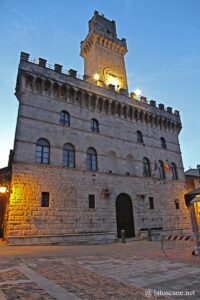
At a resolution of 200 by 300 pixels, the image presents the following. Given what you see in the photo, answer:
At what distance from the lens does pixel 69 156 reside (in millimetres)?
16016

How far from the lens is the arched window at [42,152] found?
14636 mm

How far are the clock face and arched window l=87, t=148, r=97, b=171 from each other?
9.77 m

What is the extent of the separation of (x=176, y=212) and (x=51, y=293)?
18.8m

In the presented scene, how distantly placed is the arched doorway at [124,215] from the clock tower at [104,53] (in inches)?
497

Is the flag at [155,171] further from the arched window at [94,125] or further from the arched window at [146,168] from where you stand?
the arched window at [94,125]

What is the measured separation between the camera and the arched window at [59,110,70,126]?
1669cm

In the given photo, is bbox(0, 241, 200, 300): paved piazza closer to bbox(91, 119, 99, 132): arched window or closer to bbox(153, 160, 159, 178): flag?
bbox(91, 119, 99, 132): arched window

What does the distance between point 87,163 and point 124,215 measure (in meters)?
5.32

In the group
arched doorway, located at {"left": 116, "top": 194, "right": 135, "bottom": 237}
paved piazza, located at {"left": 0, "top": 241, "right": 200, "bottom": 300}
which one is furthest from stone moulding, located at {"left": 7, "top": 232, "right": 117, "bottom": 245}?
paved piazza, located at {"left": 0, "top": 241, "right": 200, "bottom": 300}

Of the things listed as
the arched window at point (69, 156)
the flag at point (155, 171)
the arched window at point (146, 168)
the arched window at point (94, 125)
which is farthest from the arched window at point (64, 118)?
the flag at point (155, 171)

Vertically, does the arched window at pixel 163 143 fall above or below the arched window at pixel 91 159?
above

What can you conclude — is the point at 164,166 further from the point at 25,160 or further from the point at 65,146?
the point at 25,160

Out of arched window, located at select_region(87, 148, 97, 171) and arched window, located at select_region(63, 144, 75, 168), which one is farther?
arched window, located at select_region(87, 148, 97, 171)

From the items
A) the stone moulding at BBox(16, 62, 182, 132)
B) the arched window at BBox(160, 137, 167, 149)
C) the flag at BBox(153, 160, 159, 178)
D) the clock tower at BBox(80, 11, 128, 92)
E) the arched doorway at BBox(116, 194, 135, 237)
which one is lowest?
the arched doorway at BBox(116, 194, 135, 237)
